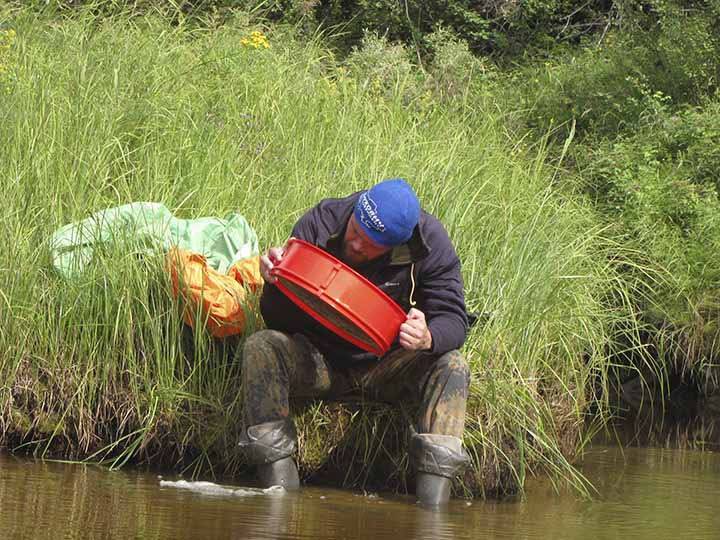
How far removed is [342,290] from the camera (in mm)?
4297

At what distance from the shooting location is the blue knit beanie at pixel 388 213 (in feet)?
14.3

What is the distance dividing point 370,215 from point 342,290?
0.29m

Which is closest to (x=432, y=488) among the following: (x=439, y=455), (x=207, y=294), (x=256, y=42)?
(x=439, y=455)

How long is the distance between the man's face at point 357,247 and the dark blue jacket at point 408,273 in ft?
0.18

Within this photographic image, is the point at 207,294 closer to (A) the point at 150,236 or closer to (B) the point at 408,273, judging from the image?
(A) the point at 150,236

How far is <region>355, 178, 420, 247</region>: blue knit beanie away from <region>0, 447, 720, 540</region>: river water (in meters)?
0.99

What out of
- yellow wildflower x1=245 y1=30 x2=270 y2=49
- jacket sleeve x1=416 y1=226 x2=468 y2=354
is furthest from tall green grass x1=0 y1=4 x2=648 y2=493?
jacket sleeve x1=416 y1=226 x2=468 y2=354

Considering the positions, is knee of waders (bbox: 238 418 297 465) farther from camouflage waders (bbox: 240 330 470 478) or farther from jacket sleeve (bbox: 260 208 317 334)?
jacket sleeve (bbox: 260 208 317 334)

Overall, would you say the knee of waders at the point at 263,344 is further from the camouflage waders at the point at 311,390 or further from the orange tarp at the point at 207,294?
the orange tarp at the point at 207,294

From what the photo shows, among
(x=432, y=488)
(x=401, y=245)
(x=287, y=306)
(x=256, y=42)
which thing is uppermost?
(x=256, y=42)

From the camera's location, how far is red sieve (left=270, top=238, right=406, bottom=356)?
429 cm

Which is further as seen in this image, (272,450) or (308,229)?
(308,229)

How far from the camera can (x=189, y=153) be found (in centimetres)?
614

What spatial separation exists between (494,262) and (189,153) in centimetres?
165
